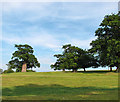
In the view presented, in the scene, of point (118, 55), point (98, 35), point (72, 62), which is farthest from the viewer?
point (72, 62)

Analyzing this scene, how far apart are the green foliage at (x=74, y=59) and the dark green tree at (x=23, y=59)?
1318 centimetres

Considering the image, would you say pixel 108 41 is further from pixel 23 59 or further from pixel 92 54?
pixel 23 59

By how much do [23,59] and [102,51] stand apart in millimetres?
37788

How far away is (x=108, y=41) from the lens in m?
40.4

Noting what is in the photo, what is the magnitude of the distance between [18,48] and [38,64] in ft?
39.6

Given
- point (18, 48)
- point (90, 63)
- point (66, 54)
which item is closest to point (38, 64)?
point (18, 48)

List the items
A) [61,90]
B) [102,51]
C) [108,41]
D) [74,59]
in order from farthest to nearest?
[74,59]
[102,51]
[108,41]
[61,90]

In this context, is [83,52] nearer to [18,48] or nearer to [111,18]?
[111,18]

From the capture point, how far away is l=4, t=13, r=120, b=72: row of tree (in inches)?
1598

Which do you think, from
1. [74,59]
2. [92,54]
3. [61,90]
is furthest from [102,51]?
[61,90]

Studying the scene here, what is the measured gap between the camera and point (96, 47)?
43375 millimetres

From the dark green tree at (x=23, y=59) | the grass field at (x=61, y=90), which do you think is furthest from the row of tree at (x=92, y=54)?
the grass field at (x=61, y=90)

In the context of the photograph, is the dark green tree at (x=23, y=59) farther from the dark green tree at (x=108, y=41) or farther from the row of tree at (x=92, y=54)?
the dark green tree at (x=108, y=41)

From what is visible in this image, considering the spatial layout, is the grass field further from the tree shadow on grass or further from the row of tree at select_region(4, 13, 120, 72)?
the row of tree at select_region(4, 13, 120, 72)
